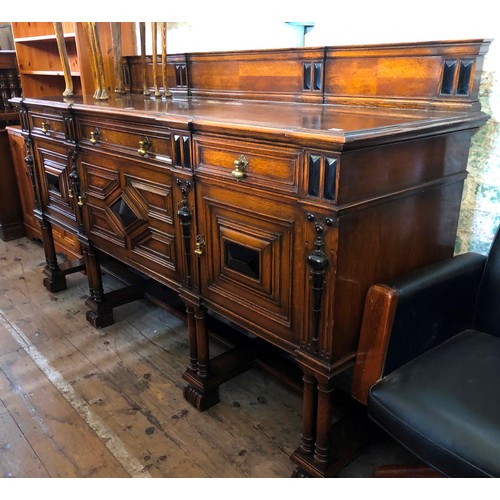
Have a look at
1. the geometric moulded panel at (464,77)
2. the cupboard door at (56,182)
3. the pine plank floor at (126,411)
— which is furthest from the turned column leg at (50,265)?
the geometric moulded panel at (464,77)

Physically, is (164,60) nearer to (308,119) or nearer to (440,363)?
(308,119)

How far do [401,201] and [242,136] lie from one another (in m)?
0.45

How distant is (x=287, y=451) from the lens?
1.65 metres

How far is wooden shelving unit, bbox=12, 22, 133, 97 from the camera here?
280 cm

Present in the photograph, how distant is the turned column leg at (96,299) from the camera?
94.1 inches

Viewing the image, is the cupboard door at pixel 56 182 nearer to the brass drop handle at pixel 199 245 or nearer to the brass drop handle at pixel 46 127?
the brass drop handle at pixel 46 127

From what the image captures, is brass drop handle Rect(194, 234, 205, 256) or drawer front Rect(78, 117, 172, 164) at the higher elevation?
drawer front Rect(78, 117, 172, 164)

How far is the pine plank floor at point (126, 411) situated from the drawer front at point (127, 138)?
3.02 ft

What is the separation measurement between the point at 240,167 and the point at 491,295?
2.63 ft

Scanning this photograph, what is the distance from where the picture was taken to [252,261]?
1409 mm

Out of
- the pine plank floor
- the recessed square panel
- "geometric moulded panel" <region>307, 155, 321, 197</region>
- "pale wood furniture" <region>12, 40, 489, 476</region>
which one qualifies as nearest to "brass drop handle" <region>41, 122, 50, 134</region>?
"pale wood furniture" <region>12, 40, 489, 476</region>

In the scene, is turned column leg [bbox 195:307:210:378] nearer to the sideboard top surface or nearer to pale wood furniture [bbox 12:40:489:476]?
pale wood furniture [bbox 12:40:489:476]

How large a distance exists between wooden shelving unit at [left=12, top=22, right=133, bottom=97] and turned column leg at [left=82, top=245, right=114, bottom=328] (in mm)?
1055
